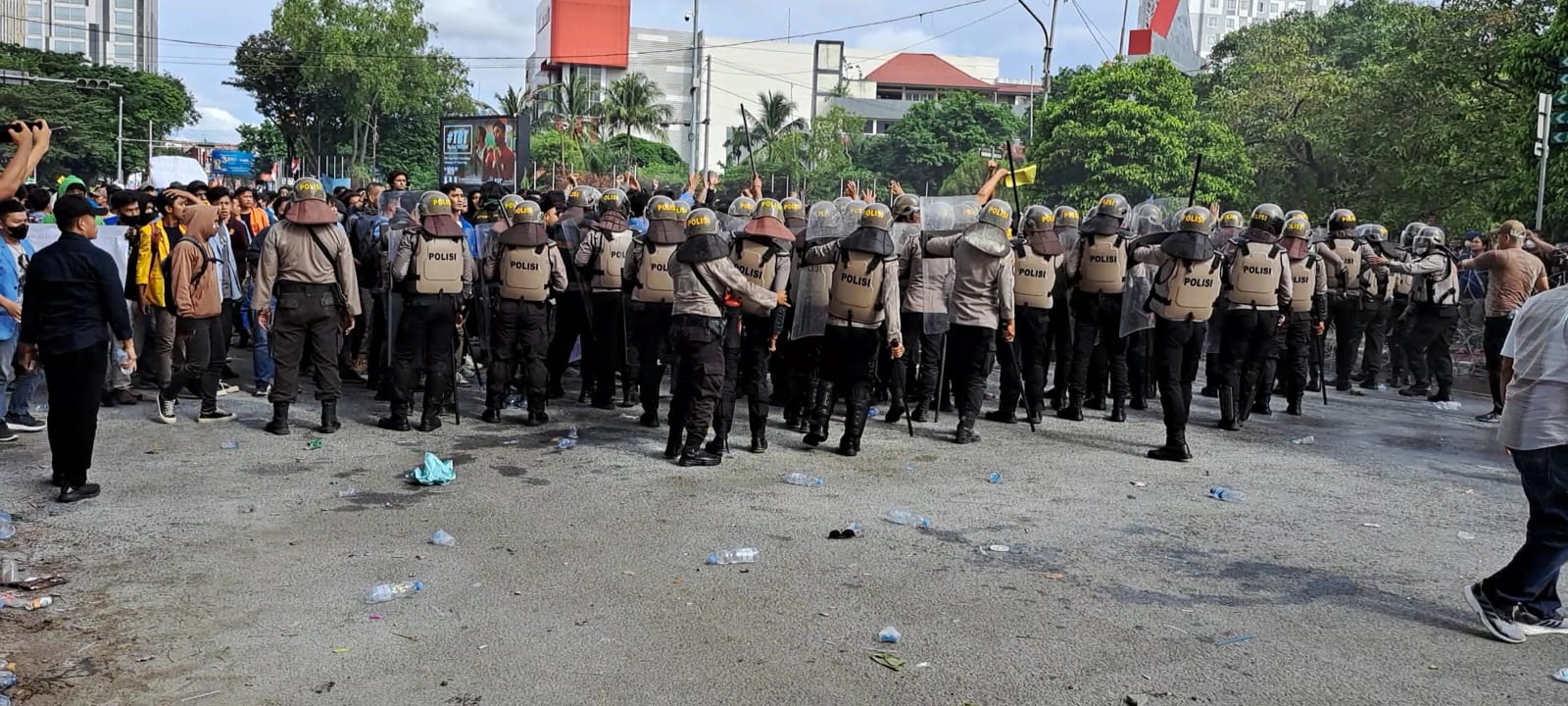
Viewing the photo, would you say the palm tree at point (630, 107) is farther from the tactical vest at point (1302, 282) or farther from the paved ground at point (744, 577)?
the paved ground at point (744, 577)

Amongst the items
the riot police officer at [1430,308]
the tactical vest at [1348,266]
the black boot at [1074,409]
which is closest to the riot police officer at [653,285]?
the black boot at [1074,409]

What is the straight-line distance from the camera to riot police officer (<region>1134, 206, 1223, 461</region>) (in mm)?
9516

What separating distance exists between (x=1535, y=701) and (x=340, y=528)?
5.65m

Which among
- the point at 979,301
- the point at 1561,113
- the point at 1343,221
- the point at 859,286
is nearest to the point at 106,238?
the point at 859,286

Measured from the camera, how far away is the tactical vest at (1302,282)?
1207 cm

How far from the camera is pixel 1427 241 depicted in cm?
1411

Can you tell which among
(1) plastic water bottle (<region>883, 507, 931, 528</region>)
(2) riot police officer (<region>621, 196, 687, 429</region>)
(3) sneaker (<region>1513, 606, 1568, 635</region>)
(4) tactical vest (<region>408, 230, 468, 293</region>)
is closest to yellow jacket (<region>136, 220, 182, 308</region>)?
(4) tactical vest (<region>408, 230, 468, 293</region>)

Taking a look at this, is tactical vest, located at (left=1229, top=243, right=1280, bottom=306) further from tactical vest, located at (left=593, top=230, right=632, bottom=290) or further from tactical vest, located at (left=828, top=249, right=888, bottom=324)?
tactical vest, located at (left=593, top=230, right=632, bottom=290)

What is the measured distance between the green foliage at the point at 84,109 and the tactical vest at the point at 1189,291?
5362 centimetres

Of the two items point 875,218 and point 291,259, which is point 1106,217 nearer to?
point 875,218

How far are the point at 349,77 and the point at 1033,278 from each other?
5483 cm

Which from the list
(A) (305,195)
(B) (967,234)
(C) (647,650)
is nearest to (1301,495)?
(B) (967,234)

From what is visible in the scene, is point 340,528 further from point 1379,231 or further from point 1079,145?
point 1079,145

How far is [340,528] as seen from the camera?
6.89 m
